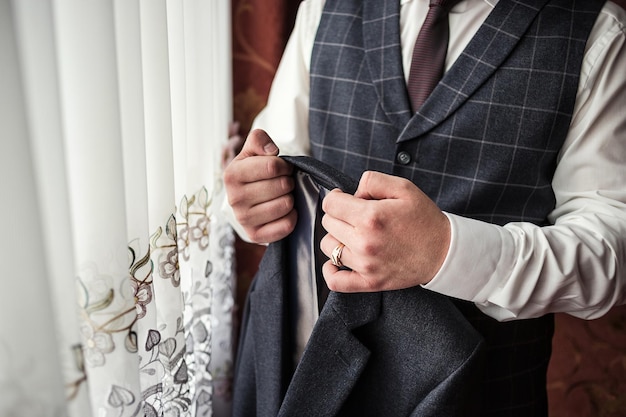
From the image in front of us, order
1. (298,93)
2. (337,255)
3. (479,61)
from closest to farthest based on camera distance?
(337,255) → (479,61) → (298,93)

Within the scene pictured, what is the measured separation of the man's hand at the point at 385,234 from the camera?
1.99ft

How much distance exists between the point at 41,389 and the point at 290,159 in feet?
1.30

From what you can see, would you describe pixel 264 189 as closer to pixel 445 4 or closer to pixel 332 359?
pixel 332 359

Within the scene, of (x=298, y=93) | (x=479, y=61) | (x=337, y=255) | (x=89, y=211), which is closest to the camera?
(x=89, y=211)

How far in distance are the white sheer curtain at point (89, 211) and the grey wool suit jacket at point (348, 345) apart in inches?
5.0

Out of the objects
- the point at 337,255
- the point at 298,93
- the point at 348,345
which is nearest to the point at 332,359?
the point at 348,345

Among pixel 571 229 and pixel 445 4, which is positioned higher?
pixel 445 4

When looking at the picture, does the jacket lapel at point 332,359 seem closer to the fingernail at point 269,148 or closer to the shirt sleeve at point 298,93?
the fingernail at point 269,148

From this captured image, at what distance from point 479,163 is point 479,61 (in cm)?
15

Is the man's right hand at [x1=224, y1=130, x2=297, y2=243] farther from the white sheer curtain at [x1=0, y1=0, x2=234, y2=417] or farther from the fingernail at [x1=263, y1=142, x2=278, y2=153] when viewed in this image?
the white sheer curtain at [x1=0, y1=0, x2=234, y2=417]

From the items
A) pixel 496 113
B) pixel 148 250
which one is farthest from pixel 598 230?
pixel 148 250

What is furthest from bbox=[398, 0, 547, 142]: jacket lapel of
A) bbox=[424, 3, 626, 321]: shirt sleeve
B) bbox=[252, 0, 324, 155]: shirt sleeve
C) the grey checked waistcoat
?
bbox=[252, 0, 324, 155]: shirt sleeve

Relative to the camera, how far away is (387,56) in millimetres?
820

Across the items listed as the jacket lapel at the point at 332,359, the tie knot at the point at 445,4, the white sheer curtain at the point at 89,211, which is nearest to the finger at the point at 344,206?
the jacket lapel at the point at 332,359
